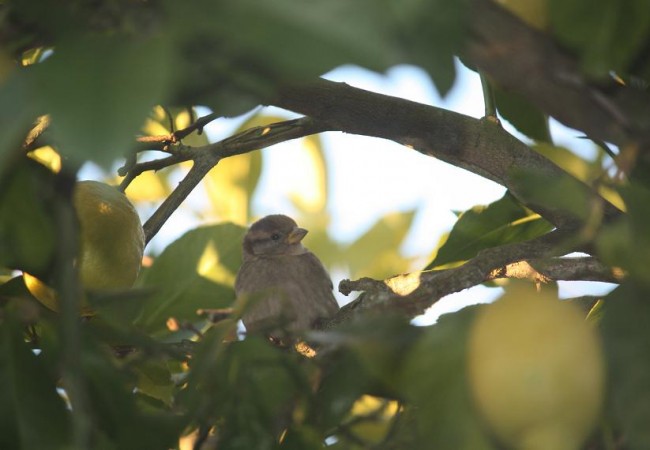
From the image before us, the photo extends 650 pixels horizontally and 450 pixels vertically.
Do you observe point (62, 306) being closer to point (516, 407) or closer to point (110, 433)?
point (110, 433)

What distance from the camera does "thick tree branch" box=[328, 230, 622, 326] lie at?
1001 mm

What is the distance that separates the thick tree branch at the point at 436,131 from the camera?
4.51 feet

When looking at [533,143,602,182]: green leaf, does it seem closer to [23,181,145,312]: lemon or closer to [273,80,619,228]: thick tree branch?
[273,80,619,228]: thick tree branch

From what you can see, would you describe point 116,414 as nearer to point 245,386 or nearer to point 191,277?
point 245,386

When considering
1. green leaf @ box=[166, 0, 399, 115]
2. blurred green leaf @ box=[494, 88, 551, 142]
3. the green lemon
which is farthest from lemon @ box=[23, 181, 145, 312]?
green leaf @ box=[166, 0, 399, 115]

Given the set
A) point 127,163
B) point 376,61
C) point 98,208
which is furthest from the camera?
point 127,163

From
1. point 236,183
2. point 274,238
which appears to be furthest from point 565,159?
point 274,238

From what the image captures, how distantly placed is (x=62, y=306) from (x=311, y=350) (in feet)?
2.53

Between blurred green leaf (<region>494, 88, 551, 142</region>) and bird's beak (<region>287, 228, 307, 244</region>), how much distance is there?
2.03 meters

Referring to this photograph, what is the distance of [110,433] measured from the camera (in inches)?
35.2

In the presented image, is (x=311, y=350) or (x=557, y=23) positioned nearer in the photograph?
(x=557, y=23)

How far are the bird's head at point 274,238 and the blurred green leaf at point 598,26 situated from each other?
267cm

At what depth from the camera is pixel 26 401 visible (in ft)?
2.85

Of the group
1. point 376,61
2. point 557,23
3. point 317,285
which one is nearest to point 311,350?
point 557,23
